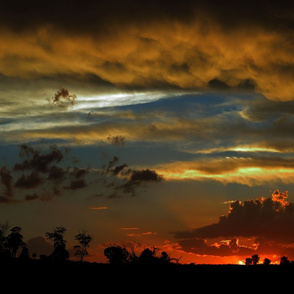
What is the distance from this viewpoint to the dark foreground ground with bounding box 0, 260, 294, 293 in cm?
2709

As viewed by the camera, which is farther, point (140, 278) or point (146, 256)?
point (146, 256)

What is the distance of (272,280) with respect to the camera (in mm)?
28922

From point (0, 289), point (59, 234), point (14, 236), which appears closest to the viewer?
point (0, 289)

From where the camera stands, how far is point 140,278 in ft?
94.6

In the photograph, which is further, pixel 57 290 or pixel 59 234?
pixel 59 234

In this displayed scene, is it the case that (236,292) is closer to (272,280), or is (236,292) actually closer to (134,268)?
(272,280)

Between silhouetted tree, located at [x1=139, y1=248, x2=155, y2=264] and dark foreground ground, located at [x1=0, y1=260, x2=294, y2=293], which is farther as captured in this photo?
silhouetted tree, located at [x1=139, y1=248, x2=155, y2=264]

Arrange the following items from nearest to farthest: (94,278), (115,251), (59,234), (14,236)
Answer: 1. (94,278)
2. (115,251)
3. (14,236)
4. (59,234)

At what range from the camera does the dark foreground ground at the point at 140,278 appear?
27.1 meters

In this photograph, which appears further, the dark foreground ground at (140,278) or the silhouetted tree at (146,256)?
the silhouetted tree at (146,256)

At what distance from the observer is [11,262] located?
32.2 m

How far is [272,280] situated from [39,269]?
47.7ft

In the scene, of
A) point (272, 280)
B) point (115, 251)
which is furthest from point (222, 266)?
point (115, 251)

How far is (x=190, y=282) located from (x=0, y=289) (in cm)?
1094
